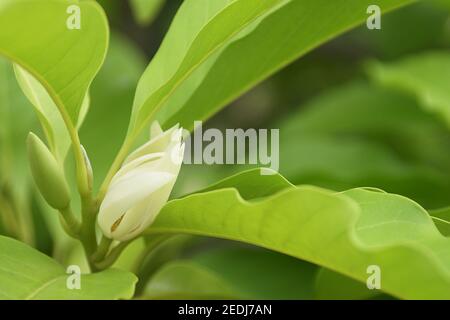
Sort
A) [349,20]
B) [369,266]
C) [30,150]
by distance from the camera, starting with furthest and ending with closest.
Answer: [349,20] → [30,150] → [369,266]

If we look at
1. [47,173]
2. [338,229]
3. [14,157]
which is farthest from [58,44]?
[14,157]

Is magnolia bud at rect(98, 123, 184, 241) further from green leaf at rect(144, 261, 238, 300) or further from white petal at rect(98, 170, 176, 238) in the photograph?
green leaf at rect(144, 261, 238, 300)

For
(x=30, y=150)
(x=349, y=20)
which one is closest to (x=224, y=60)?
(x=349, y=20)

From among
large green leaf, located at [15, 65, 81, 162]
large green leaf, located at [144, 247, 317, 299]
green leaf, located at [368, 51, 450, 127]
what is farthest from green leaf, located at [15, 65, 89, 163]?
green leaf, located at [368, 51, 450, 127]

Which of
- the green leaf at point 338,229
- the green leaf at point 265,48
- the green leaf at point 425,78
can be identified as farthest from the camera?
the green leaf at point 425,78

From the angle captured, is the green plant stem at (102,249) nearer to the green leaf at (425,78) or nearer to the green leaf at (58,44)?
the green leaf at (58,44)

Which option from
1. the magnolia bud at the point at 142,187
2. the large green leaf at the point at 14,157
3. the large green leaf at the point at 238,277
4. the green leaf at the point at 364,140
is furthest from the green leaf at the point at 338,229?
the green leaf at the point at 364,140
